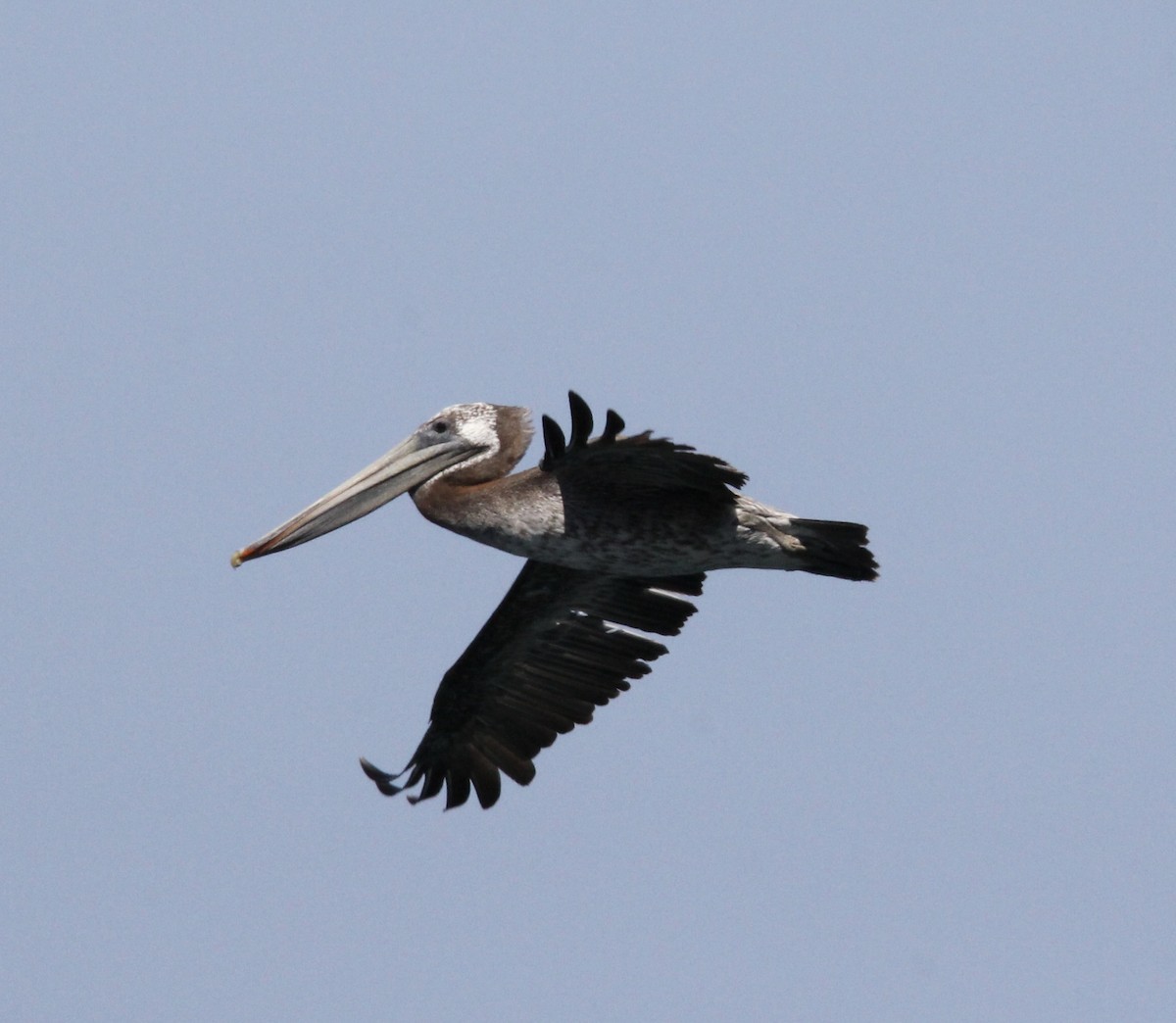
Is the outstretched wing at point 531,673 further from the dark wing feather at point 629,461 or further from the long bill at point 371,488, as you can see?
the dark wing feather at point 629,461

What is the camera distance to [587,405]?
853 centimetres

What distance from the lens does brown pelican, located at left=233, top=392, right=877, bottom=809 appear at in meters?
9.39

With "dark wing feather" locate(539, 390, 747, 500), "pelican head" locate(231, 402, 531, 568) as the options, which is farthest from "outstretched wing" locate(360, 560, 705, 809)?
"dark wing feather" locate(539, 390, 747, 500)

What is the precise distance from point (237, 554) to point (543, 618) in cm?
230

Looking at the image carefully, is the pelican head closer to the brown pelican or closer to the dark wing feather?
the brown pelican

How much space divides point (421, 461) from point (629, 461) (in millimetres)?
1773

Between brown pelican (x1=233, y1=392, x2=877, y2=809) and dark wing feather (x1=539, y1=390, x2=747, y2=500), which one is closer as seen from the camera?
dark wing feather (x1=539, y1=390, x2=747, y2=500)

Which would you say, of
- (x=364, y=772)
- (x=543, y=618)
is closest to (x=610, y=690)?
(x=543, y=618)

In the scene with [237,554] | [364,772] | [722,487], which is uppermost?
[722,487]

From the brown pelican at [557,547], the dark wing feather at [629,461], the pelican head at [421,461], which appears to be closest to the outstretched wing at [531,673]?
the brown pelican at [557,547]

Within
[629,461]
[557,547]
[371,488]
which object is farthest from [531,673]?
[629,461]

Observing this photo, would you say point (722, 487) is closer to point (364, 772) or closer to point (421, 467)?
point (421, 467)

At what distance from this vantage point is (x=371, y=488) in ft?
34.4

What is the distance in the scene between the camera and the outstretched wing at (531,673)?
37.8 feet
